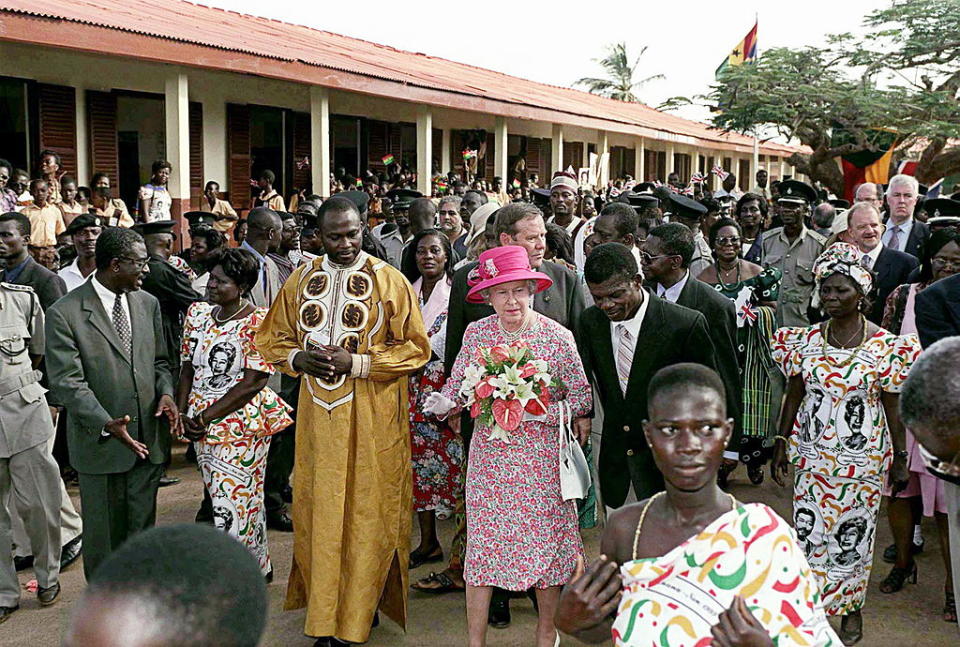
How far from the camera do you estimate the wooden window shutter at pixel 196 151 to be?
13938 millimetres

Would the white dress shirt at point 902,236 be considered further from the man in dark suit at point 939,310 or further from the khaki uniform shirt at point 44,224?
the khaki uniform shirt at point 44,224

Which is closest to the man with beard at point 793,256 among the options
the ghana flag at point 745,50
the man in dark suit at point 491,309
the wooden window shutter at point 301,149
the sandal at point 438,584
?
the man in dark suit at point 491,309

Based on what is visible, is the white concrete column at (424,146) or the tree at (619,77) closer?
the white concrete column at (424,146)

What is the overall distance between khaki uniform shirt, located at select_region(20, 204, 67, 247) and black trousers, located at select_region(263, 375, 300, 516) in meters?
4.60

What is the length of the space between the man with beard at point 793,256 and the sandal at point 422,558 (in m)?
3.24

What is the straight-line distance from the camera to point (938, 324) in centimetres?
407

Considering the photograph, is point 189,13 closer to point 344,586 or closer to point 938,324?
Result: point 344,586

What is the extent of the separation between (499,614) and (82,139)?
32.9 feet

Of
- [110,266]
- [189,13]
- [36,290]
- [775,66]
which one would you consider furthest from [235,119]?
[775,66]

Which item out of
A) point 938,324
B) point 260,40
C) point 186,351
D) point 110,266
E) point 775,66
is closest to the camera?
point 938,324

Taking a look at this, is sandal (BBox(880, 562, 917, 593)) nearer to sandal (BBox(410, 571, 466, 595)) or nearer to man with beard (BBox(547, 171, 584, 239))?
sandal (BBox(410, 571, 466, 595))

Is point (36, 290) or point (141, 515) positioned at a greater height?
point (36, 290)

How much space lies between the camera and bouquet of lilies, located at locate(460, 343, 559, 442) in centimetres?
422

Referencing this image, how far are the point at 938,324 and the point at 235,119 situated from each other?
40.6 ft
